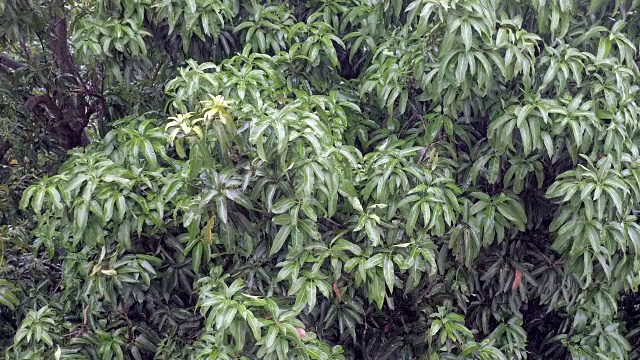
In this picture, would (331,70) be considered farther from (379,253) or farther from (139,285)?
(139,285)

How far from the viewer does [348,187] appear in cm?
294

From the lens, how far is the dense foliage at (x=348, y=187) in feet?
9.50

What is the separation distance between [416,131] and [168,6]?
4.16 ft

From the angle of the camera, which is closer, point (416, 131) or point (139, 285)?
point (139, 285)

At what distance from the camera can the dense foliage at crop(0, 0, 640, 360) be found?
2896 mm

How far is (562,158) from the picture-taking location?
331 cm

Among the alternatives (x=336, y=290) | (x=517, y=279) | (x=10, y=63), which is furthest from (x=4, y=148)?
(x=517, y=279)

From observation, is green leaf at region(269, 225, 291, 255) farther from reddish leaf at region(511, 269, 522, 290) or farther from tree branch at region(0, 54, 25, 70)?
tree branch at region(0, 54, 25, 70)

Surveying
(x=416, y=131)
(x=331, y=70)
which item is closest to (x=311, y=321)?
(x=416, y=131)

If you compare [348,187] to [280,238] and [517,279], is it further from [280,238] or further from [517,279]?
[517,279]

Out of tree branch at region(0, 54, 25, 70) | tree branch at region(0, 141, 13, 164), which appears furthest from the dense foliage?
tree branch at region(0, 141, 13, 164)

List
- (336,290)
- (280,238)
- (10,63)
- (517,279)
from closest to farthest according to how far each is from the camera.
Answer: (280,238), (336,290), (517,279), (10,63)

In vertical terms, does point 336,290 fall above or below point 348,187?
below

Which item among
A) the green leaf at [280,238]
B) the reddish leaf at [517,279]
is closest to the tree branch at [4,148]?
the green leaf at [280,238]
